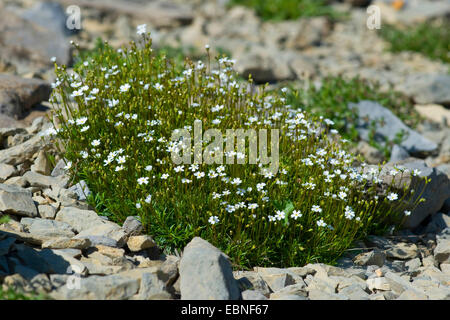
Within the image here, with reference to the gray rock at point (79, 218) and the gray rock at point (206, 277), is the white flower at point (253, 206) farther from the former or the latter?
the gray rock at point (79, 218)

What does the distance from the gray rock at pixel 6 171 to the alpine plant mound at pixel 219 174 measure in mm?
623

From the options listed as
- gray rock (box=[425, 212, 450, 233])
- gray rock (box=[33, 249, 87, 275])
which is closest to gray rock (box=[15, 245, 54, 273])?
gray rock (box=[33, 249, 87, 275])

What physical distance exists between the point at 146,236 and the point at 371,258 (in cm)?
244

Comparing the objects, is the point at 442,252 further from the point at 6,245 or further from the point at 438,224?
the point at 6,245

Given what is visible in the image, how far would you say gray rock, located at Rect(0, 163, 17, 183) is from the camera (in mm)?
5660

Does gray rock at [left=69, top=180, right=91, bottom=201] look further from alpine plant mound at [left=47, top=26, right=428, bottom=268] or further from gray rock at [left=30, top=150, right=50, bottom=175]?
gray rock at [left=30, top=150, right=50, bottom=175]

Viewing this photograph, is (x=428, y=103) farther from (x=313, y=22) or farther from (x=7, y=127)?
(x=7, y=127)

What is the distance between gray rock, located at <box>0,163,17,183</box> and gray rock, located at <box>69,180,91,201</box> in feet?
2.41

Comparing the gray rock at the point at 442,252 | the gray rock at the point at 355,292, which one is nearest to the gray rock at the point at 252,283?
the gray rock at the point at 355,292

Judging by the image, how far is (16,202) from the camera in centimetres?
511

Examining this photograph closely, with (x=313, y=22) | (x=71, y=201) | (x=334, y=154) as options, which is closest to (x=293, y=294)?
(x=334, y=154)

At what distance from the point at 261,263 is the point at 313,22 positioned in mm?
9643

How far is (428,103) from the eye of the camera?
9500 millimetres

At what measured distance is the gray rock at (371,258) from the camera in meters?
5.43
